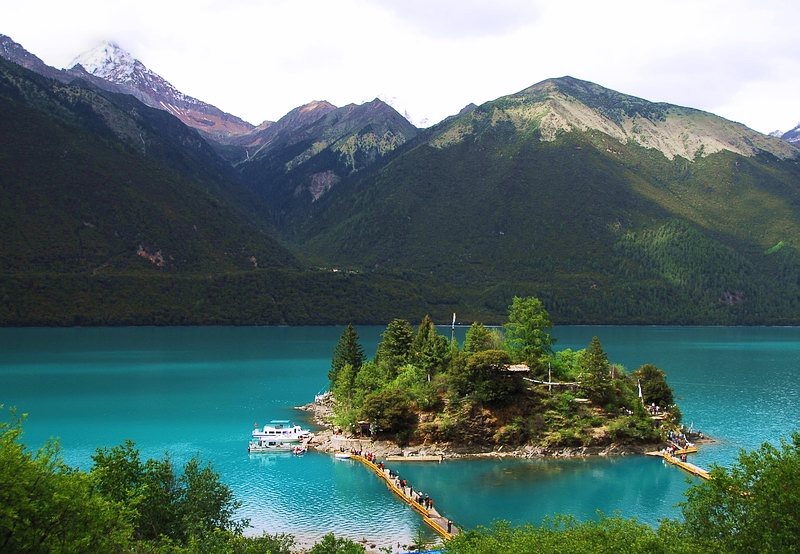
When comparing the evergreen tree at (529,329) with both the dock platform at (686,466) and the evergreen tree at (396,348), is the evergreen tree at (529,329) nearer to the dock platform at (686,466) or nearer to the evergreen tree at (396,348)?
the evergreen tree at (396,348)

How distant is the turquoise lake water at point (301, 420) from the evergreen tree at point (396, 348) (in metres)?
14.5

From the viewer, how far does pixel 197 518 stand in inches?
1361

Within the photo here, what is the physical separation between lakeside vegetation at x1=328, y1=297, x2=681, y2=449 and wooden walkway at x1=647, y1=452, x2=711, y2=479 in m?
2.81

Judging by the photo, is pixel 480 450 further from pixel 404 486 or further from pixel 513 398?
pixel 404 486

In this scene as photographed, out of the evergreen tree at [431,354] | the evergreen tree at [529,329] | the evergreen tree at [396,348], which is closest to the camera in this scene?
the evergreen tree at [431,354]

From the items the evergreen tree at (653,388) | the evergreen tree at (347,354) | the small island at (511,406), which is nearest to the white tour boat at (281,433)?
the small island at (511,406)

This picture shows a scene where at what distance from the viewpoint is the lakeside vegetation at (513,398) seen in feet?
218

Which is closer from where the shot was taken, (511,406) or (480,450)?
(480,450)

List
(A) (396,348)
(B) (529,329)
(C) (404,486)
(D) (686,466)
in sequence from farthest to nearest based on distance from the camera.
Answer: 1. (A) (396,348)
2. (B) (529,329)
3. (D) (686,466)
4. (C) (404,486)

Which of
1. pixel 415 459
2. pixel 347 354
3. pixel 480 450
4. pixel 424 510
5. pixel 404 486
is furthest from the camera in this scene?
pixel 347 354

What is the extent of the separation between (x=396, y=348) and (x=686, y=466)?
34.4 metres

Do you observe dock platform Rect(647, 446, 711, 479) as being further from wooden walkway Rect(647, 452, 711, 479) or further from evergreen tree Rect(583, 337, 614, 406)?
evergreen tree Rect(583, 337, 614, 406)

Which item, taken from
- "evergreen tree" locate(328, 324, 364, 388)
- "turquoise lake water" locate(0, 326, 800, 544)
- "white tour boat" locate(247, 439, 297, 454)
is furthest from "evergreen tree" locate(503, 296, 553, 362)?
"white tour boat" locate(247, 439, 297, 454)

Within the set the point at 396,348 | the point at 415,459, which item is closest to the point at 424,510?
the point at 415,459
